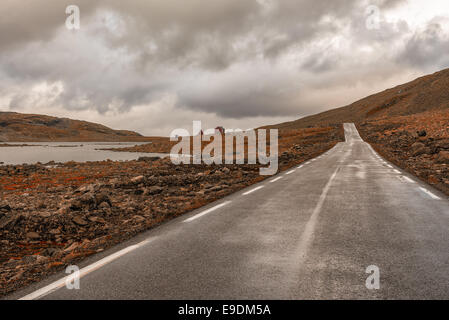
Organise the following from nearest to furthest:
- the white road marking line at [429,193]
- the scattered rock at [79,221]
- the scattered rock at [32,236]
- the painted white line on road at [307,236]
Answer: the painted white line on road at [307,236]
the scattered rock at [32,236]
the scattered rock at [79,221]
the white road marking line at [429,193]

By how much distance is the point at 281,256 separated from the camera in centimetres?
445

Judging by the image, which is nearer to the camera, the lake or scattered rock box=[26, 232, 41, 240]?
scattered rock box=[26, 232, 41, 240]

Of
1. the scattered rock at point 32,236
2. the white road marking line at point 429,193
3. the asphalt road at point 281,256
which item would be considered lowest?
the scattered rock at point 32,236

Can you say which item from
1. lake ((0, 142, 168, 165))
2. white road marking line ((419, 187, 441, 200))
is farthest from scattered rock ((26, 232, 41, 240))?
lake ((0, 142, 168, 165))

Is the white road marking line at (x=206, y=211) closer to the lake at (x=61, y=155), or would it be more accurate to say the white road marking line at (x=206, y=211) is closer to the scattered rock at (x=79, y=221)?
the scattered rock at (x=79, y=221)

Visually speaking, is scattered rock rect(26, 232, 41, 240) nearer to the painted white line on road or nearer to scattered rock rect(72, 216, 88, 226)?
scattered rock rect(72, 216, 88, 226)

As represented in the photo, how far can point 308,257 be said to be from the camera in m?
4.39

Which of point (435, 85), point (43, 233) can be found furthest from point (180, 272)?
point (435, 85)

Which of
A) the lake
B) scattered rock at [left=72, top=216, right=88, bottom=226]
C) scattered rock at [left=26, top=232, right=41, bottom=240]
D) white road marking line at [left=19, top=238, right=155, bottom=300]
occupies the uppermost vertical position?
the lake

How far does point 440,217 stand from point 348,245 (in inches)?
124

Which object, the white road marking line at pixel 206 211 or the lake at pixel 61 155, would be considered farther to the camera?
the lake at pixel 61 155

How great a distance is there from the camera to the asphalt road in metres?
3.45

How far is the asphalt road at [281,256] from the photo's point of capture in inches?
136

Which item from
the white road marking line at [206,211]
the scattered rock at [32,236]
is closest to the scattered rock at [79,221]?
the scattered rock at [32,236]
